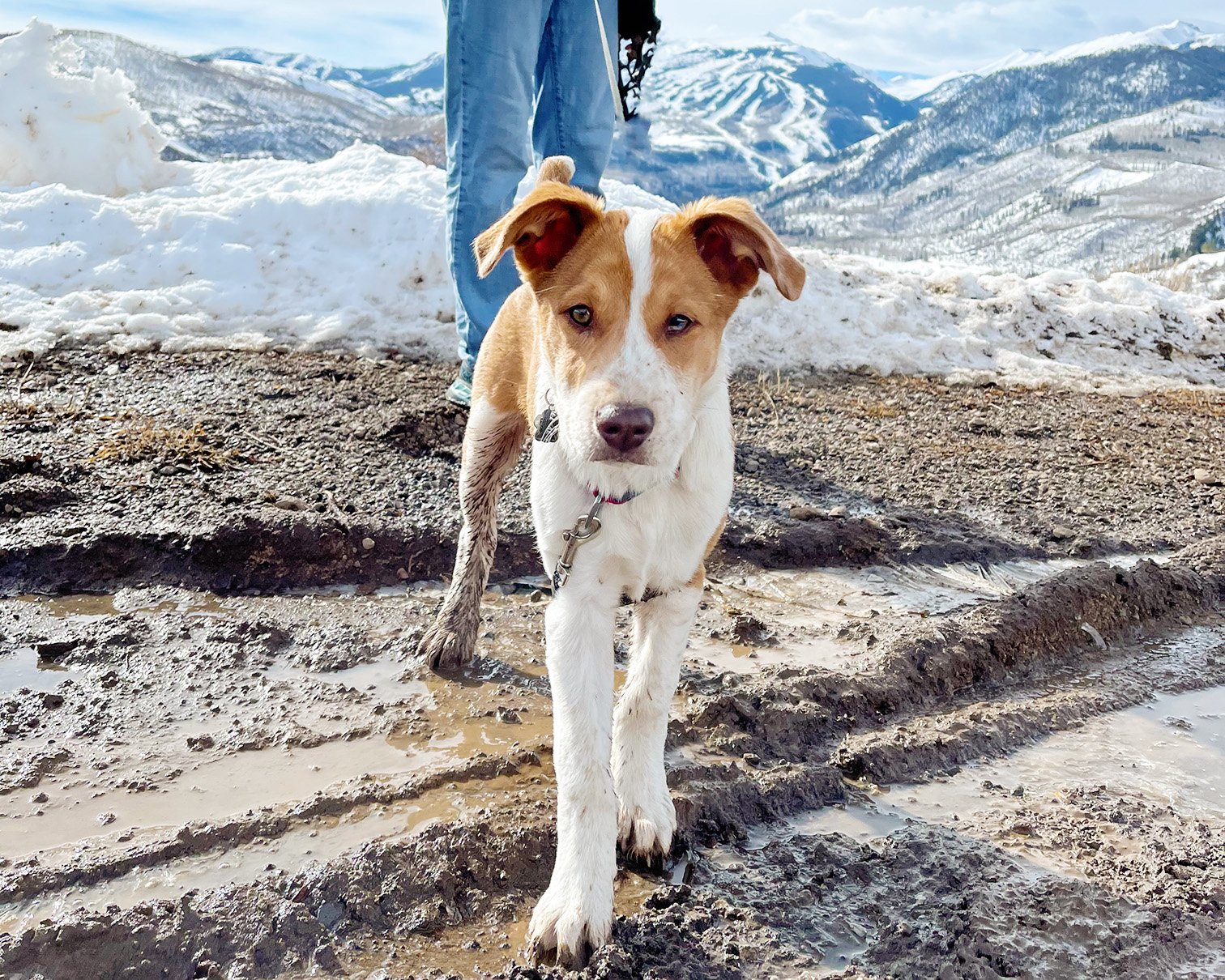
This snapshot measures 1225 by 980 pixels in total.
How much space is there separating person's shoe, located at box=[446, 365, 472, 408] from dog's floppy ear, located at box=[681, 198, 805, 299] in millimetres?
2981

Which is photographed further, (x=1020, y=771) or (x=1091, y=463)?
(x=1091, y=463)

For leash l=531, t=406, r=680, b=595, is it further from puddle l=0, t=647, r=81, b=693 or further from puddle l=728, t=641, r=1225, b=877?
puddle l=0, t=647, r=81, b=693

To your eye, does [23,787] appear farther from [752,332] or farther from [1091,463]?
Result: [752,332]

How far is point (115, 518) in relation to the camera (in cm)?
427

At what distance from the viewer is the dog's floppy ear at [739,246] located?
2523 millimetres

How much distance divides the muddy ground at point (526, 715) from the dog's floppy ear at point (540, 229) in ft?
5.09

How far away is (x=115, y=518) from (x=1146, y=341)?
30.3ft

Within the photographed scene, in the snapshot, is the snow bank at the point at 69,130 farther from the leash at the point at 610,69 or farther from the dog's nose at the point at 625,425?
the dog's nose at the point at 625,425

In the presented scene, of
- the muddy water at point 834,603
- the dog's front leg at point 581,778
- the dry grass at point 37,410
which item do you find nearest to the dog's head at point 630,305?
the dog's front leg at point 581,778

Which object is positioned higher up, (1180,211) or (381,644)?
(1180,211)

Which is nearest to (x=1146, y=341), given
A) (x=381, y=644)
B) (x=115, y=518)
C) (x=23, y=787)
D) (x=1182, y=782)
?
(x=1182, y=782)

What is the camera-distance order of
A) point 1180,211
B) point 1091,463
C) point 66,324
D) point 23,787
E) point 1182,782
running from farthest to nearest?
point 1180,211
point 66,324
point 1091,463
point 1182,782
point 23,787

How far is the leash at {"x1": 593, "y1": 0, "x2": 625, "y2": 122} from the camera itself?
15.4ft

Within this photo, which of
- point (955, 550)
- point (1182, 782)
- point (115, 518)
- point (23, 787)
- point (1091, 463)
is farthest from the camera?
point (1091, 463)
